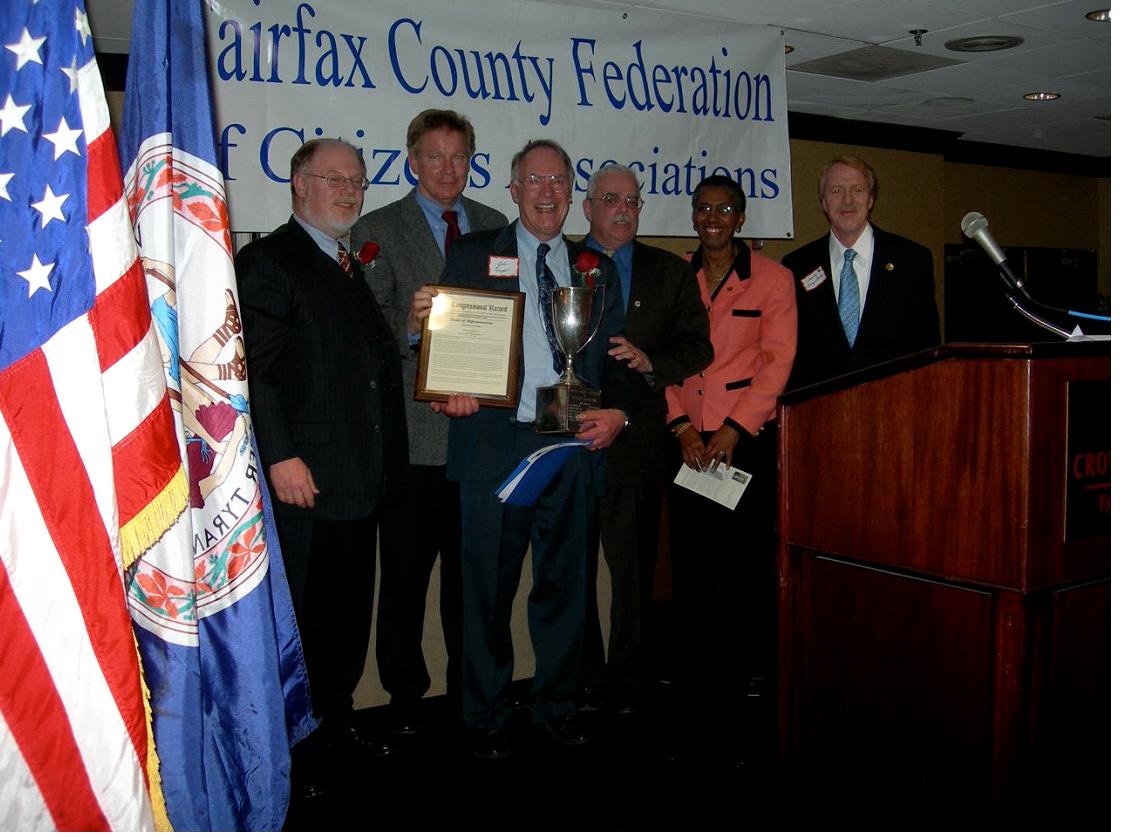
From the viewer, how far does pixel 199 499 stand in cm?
169

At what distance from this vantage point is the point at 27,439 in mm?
1404

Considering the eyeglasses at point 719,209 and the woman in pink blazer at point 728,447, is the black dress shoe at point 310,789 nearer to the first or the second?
the woman in pink blazer at point 728,447

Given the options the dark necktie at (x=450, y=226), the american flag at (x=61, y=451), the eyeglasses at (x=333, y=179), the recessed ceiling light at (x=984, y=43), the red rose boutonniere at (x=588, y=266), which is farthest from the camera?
the recessed ceiling light at (x=984, y=43)

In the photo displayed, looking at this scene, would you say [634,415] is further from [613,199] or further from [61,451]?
[61,451]

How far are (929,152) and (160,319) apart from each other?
22.3 feet

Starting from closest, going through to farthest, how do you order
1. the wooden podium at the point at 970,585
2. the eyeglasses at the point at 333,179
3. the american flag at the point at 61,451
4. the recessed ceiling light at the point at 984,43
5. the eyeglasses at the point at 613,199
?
the american flag at the point at 61,451, the wooden podium at the point at 970,585, the eyeglasses at the point at 333,179, the eyeglasses at the point at 613,199, the recessed ceiling light at the point at 984,43

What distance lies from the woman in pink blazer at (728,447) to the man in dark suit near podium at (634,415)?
152mm

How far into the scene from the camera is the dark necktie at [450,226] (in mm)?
3037

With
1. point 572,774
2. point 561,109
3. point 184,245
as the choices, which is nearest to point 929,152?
point 561,109

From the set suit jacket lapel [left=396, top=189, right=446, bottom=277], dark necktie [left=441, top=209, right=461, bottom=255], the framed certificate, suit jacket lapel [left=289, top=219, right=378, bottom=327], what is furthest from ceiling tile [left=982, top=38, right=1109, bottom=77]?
suit jacket lapel [left=289, top=219, right=378, bottom=327]

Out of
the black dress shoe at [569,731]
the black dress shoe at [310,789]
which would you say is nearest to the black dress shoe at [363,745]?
the black dress shoe at [310,789]

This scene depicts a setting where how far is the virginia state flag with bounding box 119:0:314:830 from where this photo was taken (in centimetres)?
157

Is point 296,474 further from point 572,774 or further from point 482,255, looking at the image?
point 572,774

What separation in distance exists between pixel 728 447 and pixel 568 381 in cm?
73
